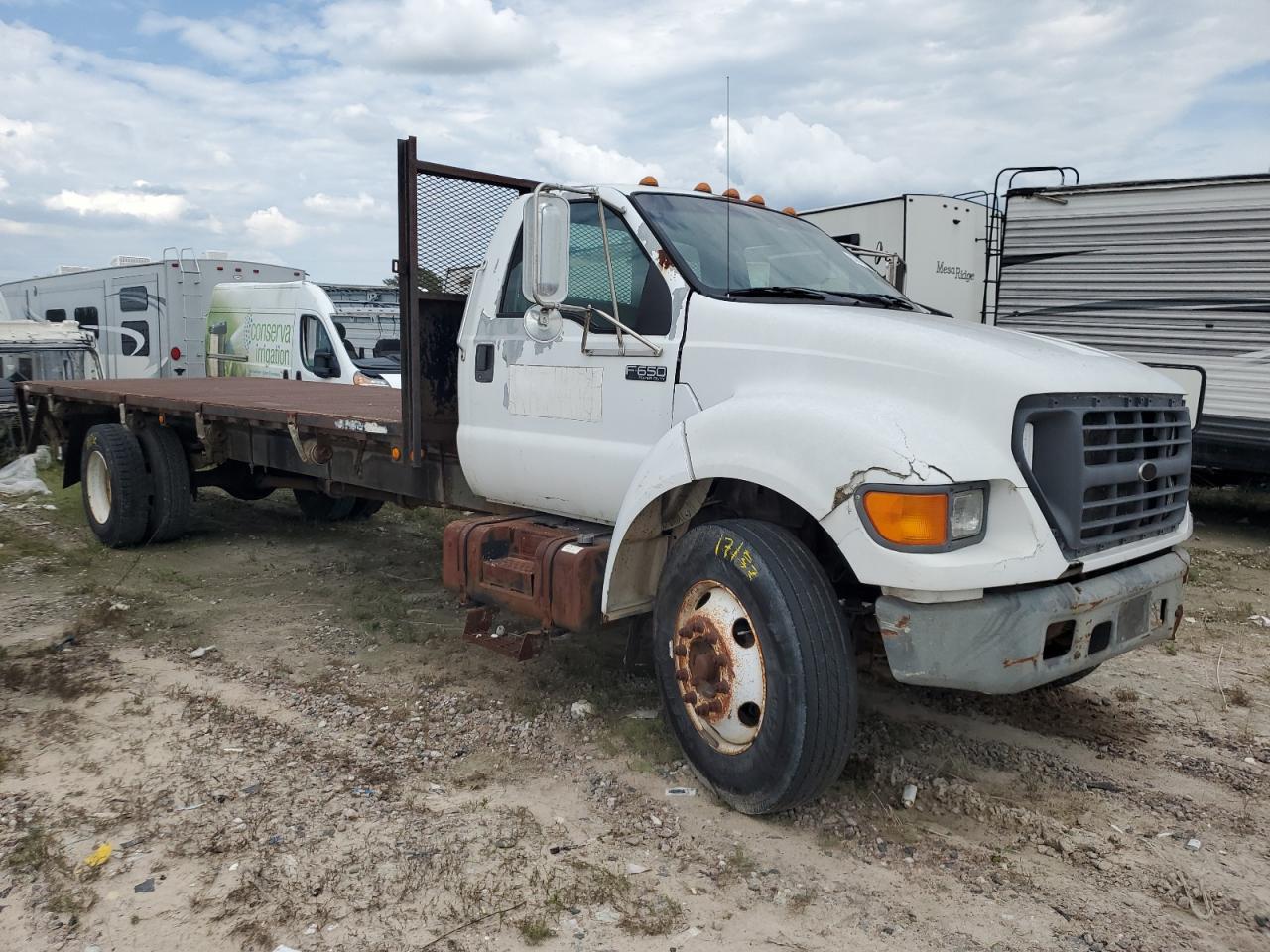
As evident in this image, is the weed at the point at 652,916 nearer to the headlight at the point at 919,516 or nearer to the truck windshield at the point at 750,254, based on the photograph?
the headlight at the point at 919,516

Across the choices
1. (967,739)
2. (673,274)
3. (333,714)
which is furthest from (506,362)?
(967,739)

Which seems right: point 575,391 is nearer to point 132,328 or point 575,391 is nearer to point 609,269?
point 609,269

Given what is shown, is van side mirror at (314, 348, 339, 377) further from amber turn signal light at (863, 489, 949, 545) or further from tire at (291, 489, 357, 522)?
amber turn signal light at (863, 489, 949, 545)

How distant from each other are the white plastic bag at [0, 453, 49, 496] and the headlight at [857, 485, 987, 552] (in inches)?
379

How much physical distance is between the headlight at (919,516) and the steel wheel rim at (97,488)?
22.3 ft

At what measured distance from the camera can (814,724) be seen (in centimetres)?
317

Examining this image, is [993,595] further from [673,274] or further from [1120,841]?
[673,274]

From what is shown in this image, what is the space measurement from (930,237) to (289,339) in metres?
8.37

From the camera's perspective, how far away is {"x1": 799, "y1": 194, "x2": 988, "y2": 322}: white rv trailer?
1198cm

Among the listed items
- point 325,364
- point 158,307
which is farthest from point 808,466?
point 158,307

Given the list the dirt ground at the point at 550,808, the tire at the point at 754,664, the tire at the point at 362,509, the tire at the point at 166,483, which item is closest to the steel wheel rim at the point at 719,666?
the tire at the point at 754,664

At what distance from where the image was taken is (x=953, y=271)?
40.9 ft

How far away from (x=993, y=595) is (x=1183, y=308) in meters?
7.68

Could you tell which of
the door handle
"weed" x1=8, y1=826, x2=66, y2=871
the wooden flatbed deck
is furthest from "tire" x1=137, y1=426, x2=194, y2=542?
"weed" x1=8, y1=826, x2=66, y2=871
